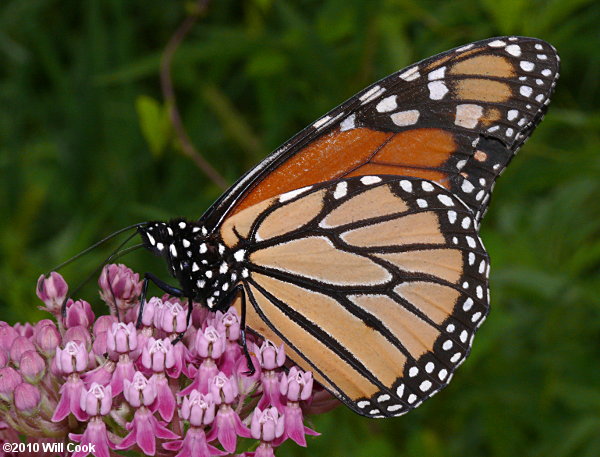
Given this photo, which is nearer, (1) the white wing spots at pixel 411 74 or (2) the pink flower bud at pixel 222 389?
(2) the pink flower bud at pixel 222 389

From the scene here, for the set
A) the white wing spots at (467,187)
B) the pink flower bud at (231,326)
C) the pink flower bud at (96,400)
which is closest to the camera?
the pink flower bud at (96,400)

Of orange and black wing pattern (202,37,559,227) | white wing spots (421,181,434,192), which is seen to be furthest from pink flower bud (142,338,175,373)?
white wing spots (421,181,434,192)

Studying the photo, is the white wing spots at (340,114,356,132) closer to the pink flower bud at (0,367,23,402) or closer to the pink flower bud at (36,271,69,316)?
the pink flower bud at (36,271,69,316)

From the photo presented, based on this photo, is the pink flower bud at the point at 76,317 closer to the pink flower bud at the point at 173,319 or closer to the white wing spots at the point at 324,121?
the pink flower bud at the point at 173,319

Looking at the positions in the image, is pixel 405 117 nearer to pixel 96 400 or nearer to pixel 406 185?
pixel 406 185

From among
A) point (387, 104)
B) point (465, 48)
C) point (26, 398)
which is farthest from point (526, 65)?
point (26, 398)

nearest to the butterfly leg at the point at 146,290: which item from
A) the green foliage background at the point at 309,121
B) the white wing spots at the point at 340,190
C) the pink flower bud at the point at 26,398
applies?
the pink flower bud at the point at 26,398

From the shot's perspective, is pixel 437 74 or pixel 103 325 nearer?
pixel 103 325
